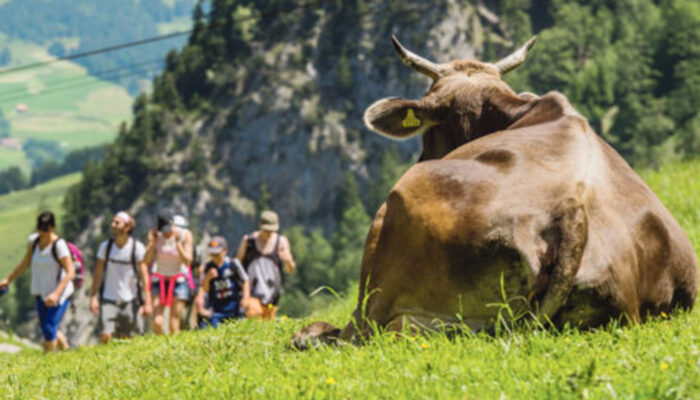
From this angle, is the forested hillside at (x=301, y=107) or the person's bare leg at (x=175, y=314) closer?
the person's bare leg at (x=175, y=314)

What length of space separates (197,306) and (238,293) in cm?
68

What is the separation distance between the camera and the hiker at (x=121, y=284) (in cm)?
1169

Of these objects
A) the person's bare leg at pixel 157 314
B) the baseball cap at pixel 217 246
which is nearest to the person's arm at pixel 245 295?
the baseball cap at pixel 217 246

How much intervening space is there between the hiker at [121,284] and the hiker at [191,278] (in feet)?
1.95

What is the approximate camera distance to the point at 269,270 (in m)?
11.5

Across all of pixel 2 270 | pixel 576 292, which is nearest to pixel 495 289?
pixel 576 292

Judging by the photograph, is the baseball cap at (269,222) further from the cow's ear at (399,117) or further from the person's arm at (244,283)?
the cow's ear at (399,117)

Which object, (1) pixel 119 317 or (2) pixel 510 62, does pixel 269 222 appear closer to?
(1) pixel 119 317

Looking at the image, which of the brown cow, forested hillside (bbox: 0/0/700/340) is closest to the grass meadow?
the brown cow

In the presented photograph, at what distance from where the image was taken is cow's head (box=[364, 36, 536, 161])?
6995mm

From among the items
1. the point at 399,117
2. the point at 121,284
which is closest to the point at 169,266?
the point at 121,284

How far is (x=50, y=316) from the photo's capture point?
11.2m

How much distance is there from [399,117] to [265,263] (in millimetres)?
4923

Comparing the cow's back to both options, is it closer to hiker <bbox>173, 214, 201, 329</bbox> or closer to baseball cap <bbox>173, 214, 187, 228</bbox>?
hiker <bbox>173, 214, 201, 329</bbox>
